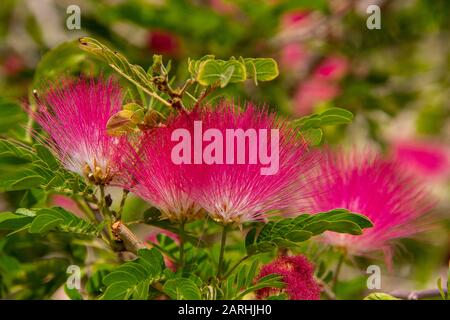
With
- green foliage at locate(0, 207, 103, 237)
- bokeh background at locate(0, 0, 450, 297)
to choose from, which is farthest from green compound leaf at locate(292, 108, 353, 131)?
bokeh background at locate(0, 0, 450, 297)

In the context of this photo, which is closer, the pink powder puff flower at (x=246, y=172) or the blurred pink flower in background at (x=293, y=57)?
the pink powder puff flower at (x=246, y=172)

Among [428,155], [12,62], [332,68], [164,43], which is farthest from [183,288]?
[428,155]

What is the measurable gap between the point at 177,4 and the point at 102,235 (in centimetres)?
126

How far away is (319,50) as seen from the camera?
227 centimetres

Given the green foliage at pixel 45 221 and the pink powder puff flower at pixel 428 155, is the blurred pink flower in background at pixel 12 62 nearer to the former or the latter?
the pink powder puff flower at pixel 428 155

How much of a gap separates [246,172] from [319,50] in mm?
1445

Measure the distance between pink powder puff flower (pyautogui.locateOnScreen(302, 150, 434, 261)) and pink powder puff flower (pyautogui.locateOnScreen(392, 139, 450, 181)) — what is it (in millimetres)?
1531

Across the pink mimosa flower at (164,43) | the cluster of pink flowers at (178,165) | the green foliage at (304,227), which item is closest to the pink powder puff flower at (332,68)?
the pink mimosa flower at (164,43)

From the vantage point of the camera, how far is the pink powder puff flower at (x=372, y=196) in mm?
1060

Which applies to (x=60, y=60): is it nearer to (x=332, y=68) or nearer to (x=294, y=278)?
(x=294, y=278)

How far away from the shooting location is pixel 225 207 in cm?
91

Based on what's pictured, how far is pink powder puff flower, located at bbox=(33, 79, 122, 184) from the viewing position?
929 millimetres

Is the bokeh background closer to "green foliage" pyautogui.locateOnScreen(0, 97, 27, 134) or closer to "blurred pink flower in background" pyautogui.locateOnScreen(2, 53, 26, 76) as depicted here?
"blurred pink flower in background" pyautogui.locateOnScreen(2, 53, 26, 76)

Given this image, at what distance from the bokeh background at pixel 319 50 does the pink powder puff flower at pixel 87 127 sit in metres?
0.87
